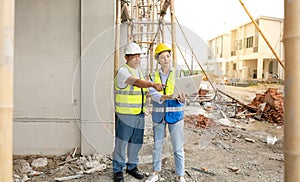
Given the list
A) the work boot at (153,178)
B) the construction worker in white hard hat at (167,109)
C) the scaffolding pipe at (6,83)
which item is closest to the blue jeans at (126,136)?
the construction worker in white hard hat at (167,109)

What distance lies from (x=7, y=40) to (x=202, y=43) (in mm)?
2850

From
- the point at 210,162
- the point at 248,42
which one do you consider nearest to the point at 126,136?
the point at 210,162

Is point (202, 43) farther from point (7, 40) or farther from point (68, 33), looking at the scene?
point (7, 40)

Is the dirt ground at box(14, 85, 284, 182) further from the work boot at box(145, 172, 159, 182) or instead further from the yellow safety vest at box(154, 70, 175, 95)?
the yellow safety vest at box(154, 70, 175, 95)

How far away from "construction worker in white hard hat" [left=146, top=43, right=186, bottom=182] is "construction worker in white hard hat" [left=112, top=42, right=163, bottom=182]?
139 millimetres

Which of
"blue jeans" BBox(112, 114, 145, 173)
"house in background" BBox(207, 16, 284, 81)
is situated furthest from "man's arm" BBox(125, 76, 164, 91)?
"house in background" BBox(207, 16, 284, 81)

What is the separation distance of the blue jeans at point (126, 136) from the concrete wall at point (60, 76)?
2.36 feet

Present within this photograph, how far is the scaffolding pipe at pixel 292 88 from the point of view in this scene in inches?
39.8

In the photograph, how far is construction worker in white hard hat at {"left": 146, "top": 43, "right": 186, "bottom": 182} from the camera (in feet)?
9.66

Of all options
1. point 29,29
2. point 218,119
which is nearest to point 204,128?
point 218,119

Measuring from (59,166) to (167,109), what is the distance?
175 centimetres

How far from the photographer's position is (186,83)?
10.1 feet

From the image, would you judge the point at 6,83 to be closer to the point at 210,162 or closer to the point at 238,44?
the point at 210,162

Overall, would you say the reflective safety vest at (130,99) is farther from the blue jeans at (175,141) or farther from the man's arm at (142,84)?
the blue jeans at (175,141)
